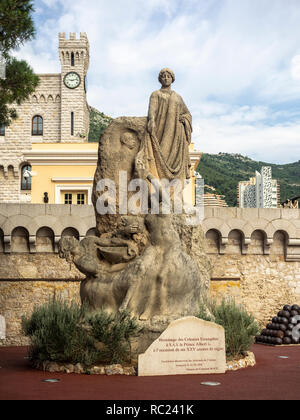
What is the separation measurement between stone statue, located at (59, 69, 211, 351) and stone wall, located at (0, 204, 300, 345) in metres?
5.11

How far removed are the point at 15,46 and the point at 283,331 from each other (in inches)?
353

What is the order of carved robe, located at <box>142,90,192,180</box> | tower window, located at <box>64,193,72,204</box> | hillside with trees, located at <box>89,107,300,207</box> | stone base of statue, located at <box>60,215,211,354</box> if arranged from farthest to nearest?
hillside with trees, located at <box>89,107,300,207</box> → tower window, located at <box>64,193,72,204</box> → carved robe, located at <box>142,90,192,180</box> → stone base of statue, located at <box>60,215,211,354</box>

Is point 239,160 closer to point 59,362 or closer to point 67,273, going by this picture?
point 67,273

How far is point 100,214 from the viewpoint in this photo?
941 cm

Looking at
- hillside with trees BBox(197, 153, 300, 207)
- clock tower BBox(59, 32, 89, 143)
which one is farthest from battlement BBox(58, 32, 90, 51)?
hillside with trees BBox(197, 153, 300, 207)

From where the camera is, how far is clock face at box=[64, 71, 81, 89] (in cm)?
4853

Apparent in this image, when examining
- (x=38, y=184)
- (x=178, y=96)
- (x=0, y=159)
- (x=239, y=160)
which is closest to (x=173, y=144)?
(x=178, y=96)

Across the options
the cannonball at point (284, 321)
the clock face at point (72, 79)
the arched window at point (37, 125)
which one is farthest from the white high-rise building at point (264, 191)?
the cannonball at point (284, 321)

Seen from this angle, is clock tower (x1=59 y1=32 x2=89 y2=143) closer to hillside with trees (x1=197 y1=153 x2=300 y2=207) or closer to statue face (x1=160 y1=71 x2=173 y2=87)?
hillside with trees (x1=197 y1=153 x2=300 y2=207)

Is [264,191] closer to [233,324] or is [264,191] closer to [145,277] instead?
[233,324]

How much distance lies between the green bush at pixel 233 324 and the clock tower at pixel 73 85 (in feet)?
129

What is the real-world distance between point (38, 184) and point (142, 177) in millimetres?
22425

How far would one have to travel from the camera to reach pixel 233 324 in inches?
338

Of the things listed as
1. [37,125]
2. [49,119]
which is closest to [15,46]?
[49,119]
